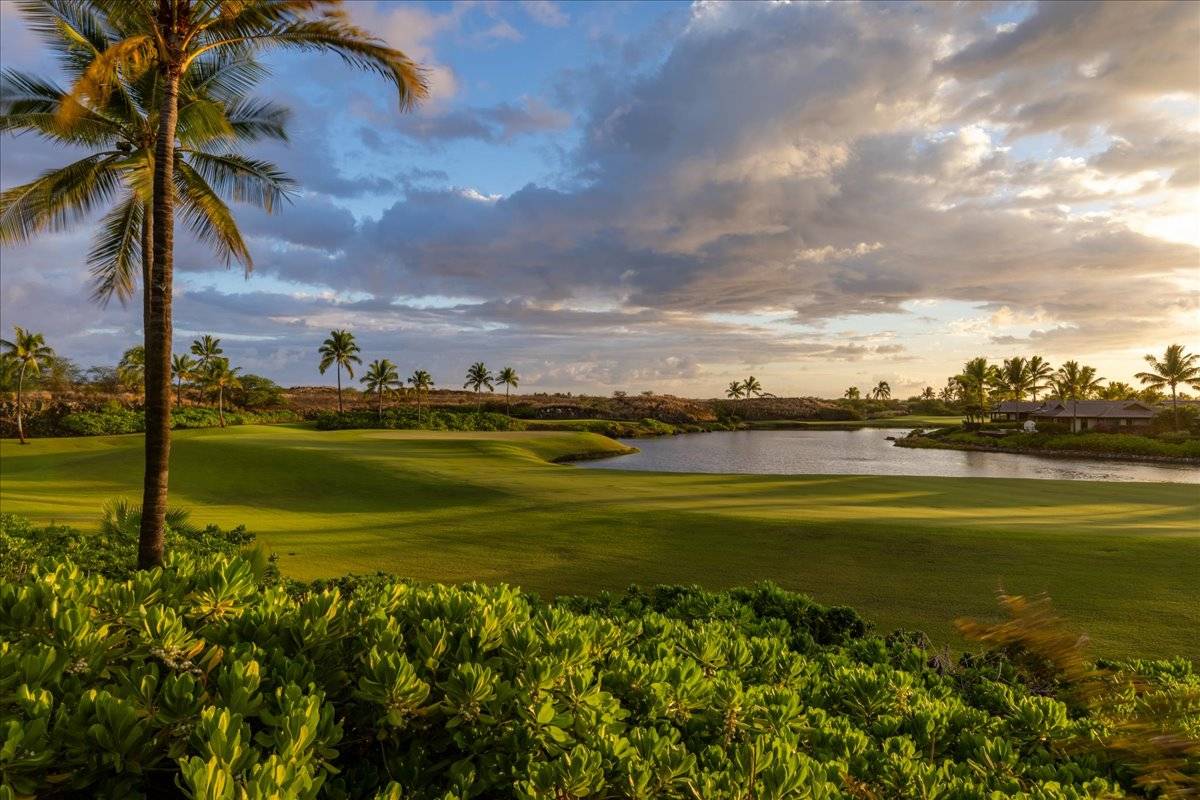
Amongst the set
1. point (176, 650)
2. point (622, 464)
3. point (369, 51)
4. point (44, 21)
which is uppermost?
point (44, 21)

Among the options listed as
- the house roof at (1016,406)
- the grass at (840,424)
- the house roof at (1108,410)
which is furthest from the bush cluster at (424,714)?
the grass at (840,424)

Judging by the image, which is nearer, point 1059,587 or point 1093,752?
point 1093,752

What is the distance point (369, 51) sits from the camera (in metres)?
10.8

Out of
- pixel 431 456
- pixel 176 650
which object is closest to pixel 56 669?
pixel 176 650

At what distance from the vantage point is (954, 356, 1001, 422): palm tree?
90.2 meters

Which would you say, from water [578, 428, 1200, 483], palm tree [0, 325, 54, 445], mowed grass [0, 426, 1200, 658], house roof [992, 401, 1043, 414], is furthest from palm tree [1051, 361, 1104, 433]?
palm tree [0, 325, 54, 445]

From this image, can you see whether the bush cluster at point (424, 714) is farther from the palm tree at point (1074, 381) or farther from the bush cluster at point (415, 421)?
the palm tree at point (1074, 381)

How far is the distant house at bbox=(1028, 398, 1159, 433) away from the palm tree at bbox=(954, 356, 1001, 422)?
1020 centimetres

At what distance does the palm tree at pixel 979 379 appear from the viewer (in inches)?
3551

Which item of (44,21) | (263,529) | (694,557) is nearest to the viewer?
(44,21)

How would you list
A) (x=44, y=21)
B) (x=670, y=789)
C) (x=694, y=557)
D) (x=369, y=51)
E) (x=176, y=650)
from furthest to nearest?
(x=694, y=557) → (x=44, y=21) → (x=369, y=51) → (x=176, y=650) → (x=670, y=789)

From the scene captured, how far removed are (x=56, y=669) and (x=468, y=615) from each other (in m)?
1.64

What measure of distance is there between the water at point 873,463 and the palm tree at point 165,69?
2954 centimetres

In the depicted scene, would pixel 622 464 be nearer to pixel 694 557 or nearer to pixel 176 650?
pixel 694 557
